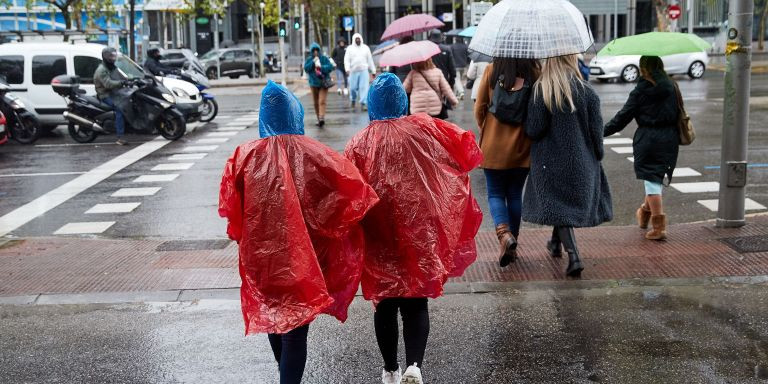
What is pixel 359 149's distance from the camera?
14.3 ft

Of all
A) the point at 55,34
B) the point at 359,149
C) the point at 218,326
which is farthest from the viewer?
the point at 55,34

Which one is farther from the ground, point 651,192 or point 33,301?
point 651,192

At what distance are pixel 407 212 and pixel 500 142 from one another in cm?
229

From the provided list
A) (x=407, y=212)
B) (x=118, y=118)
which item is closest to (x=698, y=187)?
(x=407, y=212)

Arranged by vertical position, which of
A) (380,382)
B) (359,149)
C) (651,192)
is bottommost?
(380,382)

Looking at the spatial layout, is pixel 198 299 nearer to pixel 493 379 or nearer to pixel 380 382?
pixel 380 382

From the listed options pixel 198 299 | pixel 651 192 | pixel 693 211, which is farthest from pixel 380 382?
pixel 693 211

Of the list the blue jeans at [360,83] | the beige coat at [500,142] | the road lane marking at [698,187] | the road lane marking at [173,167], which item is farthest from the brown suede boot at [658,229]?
the blue jeans at [360,83]

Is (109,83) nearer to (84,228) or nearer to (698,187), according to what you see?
(84,228)

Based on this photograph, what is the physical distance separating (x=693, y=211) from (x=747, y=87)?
1.93 meters

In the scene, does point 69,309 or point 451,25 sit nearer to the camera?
point 69,309

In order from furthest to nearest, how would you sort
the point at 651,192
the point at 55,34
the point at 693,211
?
the point at 55,34
the point at 693,211
the point at 651,192

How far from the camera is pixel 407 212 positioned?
14.0ft

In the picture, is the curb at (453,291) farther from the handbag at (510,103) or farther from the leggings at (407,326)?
the leggings at (407,326)
